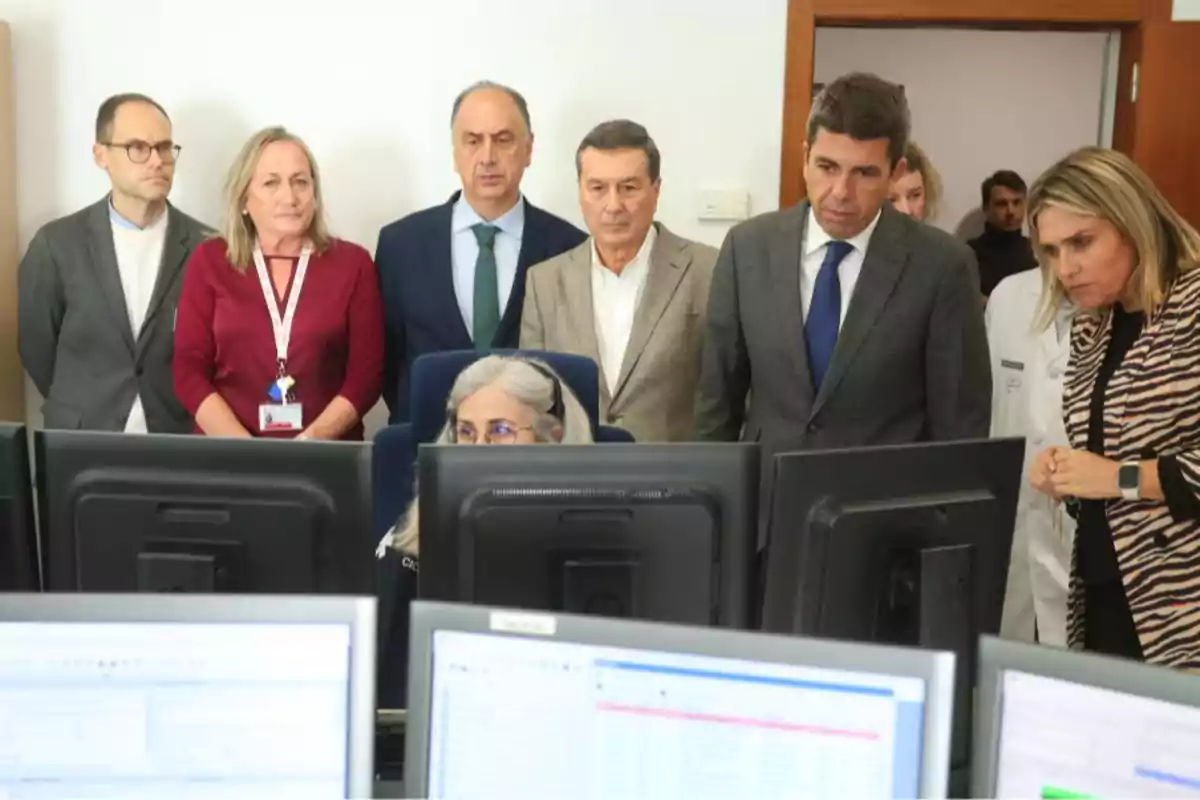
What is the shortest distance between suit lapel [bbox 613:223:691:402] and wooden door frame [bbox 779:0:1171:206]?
0.98m

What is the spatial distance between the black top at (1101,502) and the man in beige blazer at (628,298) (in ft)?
3.15

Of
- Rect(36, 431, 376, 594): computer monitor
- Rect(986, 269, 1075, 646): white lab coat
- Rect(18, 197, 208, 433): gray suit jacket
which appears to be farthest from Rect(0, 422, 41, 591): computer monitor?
Rect(986, 269, 1075, 646): white lab coat

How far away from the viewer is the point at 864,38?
527 cm

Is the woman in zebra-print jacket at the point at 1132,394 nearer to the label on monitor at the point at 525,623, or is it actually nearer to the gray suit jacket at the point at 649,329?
the gray suit jacket at the point at 649,329

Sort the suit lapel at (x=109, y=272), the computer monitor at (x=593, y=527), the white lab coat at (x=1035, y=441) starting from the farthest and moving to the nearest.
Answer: the suit lapel at (x=109, y=272)
the white lab coat at (x=1035, y=441)
the computer monitor at (x=593, y=527)

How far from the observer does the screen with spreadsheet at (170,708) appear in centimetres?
103

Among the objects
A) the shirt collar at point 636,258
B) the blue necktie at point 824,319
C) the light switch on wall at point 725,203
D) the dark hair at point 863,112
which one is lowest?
the blue necktie at point 824,319

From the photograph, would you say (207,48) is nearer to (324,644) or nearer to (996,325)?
(996,325)

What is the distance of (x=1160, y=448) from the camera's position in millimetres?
2055

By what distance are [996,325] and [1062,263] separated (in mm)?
1193

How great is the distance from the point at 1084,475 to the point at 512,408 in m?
1.01

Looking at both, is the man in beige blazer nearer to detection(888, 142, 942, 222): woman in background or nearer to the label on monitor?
detection(888, 142, 942, 222): woman in background

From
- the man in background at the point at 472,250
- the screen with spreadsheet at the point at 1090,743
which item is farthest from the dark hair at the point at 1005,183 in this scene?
the screen with spreadsheet at the point at 1090,743

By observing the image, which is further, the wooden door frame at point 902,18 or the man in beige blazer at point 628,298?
the wooden door frame at point 902,18
